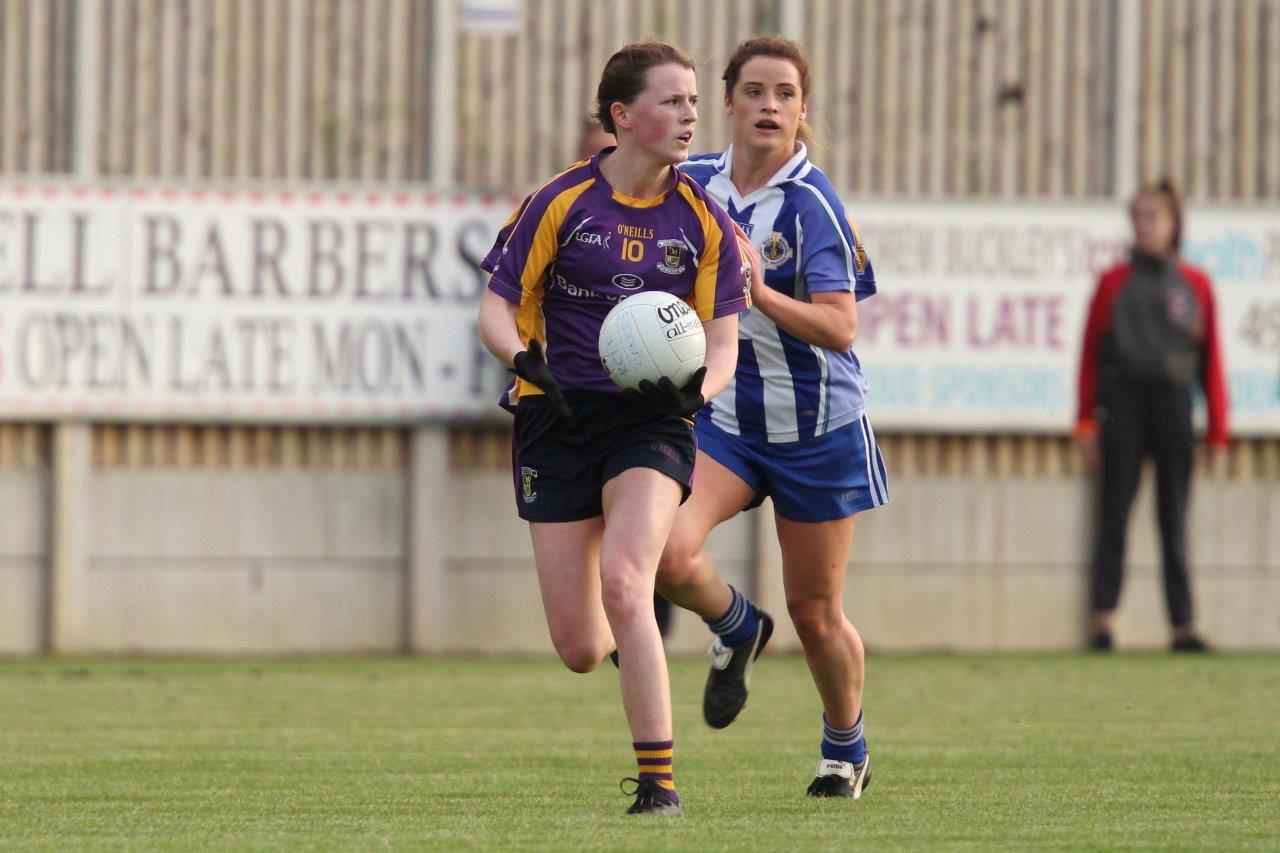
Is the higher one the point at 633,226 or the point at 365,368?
the point at 633,226

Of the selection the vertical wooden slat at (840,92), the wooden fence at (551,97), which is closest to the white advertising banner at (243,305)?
the wooden fence at (551,97)

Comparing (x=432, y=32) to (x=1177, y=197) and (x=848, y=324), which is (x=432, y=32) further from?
(x=848, y=324)

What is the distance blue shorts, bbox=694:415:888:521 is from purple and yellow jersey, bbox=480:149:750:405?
2.11 feet

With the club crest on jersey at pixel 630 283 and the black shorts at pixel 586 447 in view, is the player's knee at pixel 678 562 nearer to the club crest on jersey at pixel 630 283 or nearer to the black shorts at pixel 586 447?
the black shorts at pixel 586 447

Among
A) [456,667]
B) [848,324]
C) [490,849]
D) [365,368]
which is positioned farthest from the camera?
[365,368]

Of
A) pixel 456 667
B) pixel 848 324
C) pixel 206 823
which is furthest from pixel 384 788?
pixel 456 667

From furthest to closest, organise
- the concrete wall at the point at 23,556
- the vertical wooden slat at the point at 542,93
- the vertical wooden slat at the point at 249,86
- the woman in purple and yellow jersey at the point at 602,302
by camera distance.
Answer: the vertical wooden slat at the point at 542,93, the vertical wooden slat at the point at 249,86, the concrete wall at the point at 23,556, the woman in purple and yellow jersey at the point at 602,302

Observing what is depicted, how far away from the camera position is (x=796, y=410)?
6434 millimetres

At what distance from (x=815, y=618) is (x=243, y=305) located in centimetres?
687

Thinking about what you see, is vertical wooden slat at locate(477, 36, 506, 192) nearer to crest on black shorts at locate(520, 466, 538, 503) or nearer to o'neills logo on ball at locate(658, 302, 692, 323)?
crest on black shorts at locate(520, 466, 538, 503)

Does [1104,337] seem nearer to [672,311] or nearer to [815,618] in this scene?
[815,618]

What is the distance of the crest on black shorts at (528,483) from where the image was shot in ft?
19.4

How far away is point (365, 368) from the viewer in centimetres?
1263

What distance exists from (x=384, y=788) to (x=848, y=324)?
1.88 m
